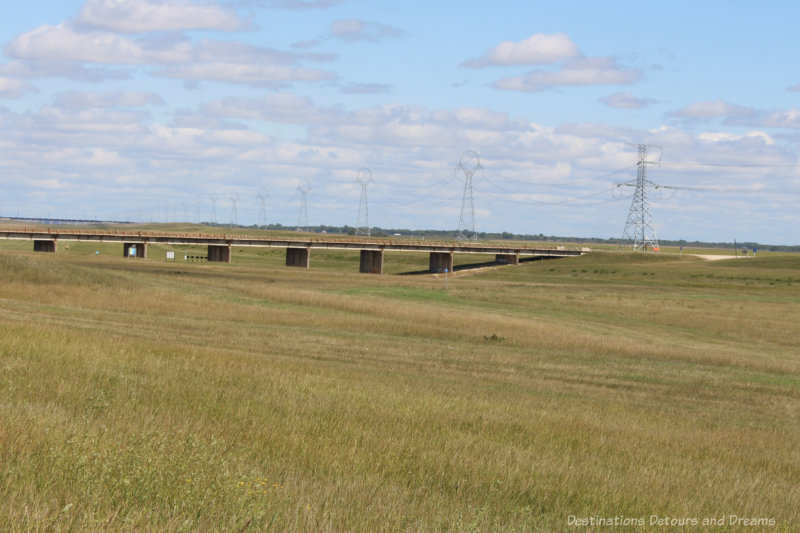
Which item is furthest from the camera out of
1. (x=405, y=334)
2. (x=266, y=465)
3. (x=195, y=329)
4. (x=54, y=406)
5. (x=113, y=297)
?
(x=113, y=297)

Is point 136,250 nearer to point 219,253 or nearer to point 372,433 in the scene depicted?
point 219,253

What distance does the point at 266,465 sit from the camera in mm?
9250

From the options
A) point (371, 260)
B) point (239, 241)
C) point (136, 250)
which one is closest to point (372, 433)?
point (136, 250)

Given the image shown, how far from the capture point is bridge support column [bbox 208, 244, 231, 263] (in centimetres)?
15150

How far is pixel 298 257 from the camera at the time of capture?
157500 mm

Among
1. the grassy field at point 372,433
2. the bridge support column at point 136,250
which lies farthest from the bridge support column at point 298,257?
the grassy field at point 372,433

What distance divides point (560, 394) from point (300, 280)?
7028 cm

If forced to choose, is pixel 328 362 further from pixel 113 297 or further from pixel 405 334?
pixel 113 297

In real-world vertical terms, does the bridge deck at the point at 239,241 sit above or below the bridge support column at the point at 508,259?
above

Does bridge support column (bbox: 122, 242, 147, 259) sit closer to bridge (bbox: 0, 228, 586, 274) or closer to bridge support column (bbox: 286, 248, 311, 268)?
bridge (bbox: 0, 228, 586, 274)

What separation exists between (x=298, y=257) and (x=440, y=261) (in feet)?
93.6

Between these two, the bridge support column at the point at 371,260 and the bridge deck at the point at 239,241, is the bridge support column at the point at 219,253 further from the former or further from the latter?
the bridge support column at the point at 371,260

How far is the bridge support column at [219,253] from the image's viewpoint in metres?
152

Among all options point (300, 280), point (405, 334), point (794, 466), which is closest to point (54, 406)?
point (794, 466)
